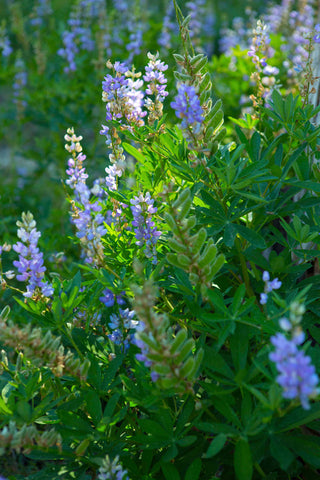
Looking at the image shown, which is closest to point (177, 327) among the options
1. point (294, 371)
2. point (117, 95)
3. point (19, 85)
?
point (117, 95)

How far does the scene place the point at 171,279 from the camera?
1.70 metres

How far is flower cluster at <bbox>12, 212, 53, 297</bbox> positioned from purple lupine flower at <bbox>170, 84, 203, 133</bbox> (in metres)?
0.52

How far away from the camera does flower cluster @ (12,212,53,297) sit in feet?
4.81

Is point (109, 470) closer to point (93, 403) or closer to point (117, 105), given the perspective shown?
point (93, 403)

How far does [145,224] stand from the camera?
1.65 metres

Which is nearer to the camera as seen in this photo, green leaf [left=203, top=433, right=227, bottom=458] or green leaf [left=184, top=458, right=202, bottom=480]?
green leaf [left=203, top=433, right=227, bottom=458]

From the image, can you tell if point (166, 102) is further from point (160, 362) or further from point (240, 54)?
point (240, 54)

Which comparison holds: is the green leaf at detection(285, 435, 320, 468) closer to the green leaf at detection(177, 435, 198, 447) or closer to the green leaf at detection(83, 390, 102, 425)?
the green leaf at detection(177, 435, 198, 447)

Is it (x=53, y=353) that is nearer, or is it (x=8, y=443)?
(x=8, y=443)

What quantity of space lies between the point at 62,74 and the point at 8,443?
Answer: 439 centimetres

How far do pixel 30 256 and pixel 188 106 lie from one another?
648mm

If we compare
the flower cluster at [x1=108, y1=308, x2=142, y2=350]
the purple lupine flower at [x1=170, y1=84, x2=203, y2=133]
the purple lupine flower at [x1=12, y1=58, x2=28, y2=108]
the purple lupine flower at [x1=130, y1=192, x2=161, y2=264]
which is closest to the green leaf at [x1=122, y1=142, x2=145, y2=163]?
the purple lupine flower at [x1=130, y1=192, x2=161, y2=264]

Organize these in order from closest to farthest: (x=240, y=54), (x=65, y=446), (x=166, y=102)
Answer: (x=65, y=446)
(x=166, y=102)
(x=240, y=54)

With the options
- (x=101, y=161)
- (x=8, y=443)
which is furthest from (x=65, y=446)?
(x=101, y=161)
